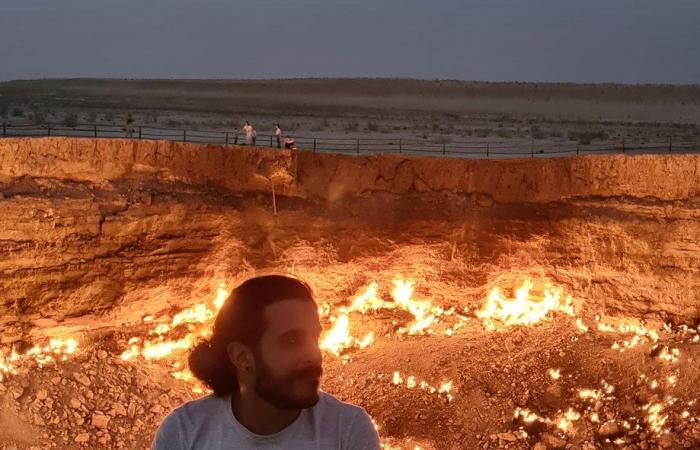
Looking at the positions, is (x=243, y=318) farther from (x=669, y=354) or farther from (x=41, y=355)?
(x=669, y=354)

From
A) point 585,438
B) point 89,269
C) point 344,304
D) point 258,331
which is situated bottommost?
point 585,438

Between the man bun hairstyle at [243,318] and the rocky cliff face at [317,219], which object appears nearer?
the man bun hairstyle at [243,318]

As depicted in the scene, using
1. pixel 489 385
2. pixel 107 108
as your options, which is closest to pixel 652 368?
pixel 489 385

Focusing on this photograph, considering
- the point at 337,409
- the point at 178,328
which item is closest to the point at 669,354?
the point at 178,328

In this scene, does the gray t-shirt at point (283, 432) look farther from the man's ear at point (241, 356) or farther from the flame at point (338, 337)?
the flame at point (338, 337)

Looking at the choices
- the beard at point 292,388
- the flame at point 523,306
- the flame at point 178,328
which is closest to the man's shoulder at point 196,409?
the beard at point 292,388

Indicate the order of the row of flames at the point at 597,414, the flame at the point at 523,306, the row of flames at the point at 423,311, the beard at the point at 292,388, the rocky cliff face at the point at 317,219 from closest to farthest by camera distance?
the beard at the point at 292,388 → the row of flames at the point at 597,414 → the rocky cliff face at the point at 317,219 → the row of flames at the point at 423,311 → the flame at the point at 523,306

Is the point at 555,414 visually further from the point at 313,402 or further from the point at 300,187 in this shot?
the point at 313,402
